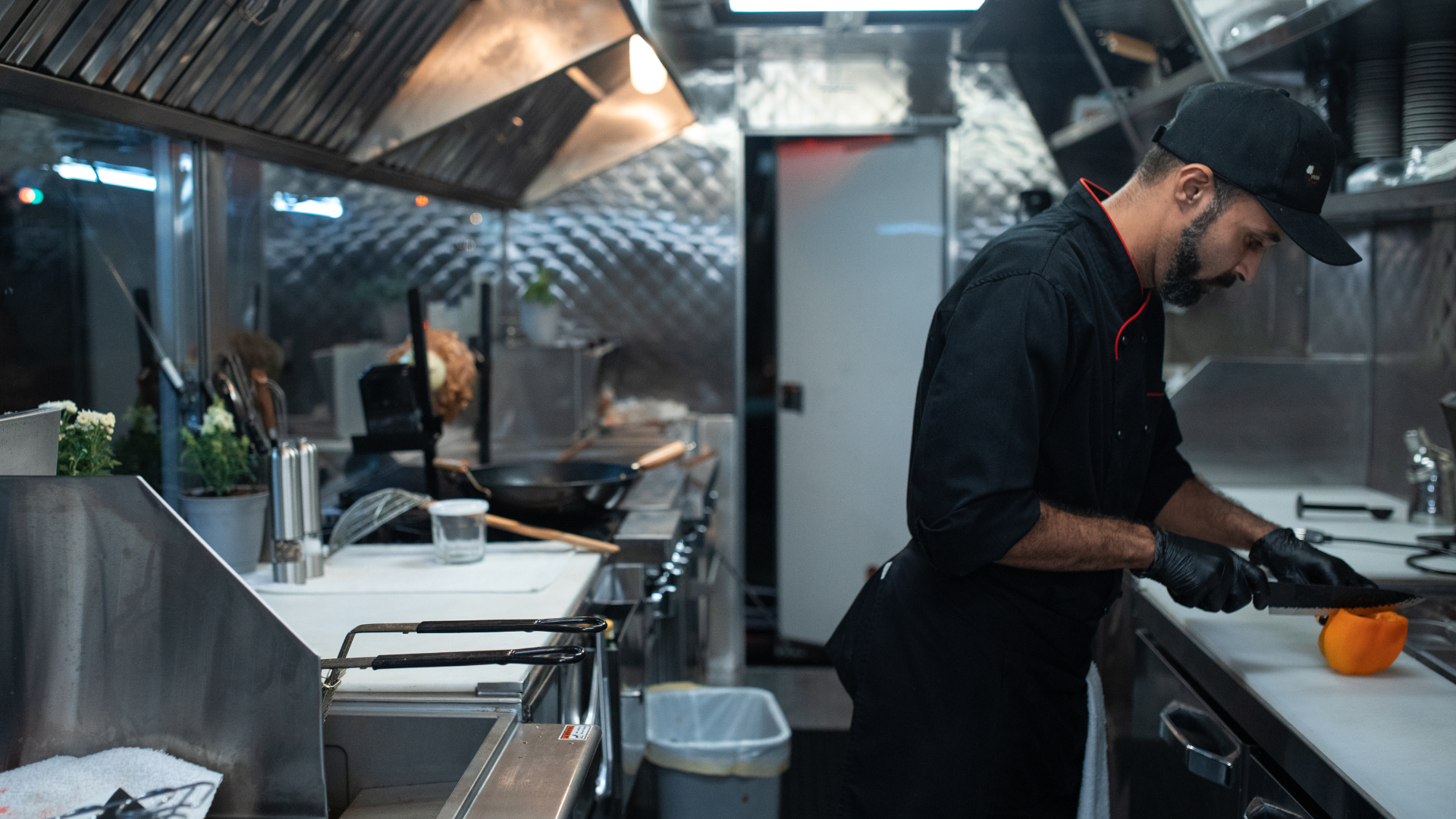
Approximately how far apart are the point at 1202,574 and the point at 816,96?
9.99ft

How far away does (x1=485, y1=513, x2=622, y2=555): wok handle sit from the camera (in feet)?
6.58

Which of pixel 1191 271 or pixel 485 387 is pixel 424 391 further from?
pixel 1191 271

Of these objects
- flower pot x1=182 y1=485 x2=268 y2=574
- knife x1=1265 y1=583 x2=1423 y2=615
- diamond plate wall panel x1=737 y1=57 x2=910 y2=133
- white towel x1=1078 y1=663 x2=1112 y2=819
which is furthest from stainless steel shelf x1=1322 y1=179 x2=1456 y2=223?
diamond plate wall panel x1=737 y1=57 x2=910 y2=133

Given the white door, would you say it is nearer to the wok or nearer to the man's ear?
the wok

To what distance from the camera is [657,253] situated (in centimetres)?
409

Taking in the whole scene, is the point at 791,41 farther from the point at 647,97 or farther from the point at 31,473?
the point at 31,473

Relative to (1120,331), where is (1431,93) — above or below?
above

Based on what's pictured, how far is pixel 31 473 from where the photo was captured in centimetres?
120

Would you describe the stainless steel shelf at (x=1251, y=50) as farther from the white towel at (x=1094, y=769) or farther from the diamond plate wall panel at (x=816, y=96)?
the white towel at (x=1094, y=769)

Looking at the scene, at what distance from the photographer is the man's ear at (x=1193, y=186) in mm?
1459

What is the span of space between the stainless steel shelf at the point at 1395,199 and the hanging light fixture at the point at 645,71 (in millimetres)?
1532

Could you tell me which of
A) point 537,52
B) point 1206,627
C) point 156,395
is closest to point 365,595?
point 156,395

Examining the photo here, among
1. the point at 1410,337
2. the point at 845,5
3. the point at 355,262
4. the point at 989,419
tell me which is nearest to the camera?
the point at 989,419

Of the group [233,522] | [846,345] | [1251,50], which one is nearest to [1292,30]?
[1251,50]
